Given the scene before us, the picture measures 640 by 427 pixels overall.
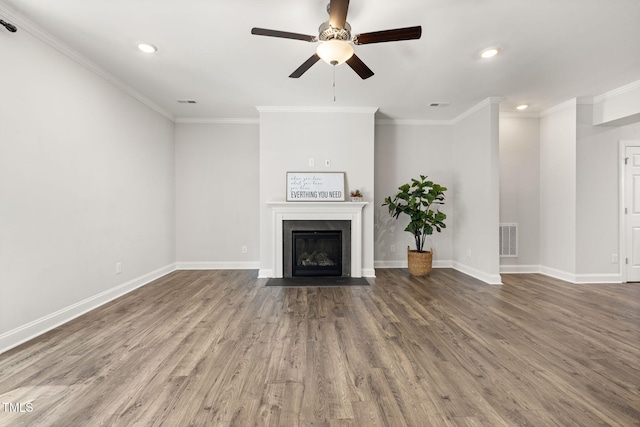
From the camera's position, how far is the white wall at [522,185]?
464cm

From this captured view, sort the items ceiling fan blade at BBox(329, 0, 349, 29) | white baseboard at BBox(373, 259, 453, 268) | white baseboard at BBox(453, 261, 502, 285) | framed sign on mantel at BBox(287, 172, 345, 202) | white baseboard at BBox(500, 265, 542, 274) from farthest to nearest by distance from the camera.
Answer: white baseboard at BBox(373, 259, 453, 268)
white baseboard at BBox(500, 265, 542, 274)
framed sign on mantel at BBox(287, 172, 345, 202)
white baseboard at BBox(453, 261, 502, 285)
ceiling fan blade at BBox(329, 0, 349, 29)

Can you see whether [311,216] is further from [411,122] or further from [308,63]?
[411,122]

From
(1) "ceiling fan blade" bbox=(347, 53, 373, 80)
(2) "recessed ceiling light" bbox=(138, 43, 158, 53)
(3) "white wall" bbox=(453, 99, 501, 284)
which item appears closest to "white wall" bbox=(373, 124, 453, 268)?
(3) "white wall" bbox=(453, 99, 501, 284)

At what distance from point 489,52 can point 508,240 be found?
3.15 meters

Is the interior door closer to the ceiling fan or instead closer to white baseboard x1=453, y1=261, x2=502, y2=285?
white baseboard x1=453, y1=261, x2=502, y2=285

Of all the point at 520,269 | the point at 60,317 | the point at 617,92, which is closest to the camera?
the point at 60,317

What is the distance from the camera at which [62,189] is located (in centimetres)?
263

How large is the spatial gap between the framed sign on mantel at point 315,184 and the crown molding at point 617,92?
372 cm

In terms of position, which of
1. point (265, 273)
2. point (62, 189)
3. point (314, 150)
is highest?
point (314, 150)

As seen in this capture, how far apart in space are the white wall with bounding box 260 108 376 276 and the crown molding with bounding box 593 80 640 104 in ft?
10.2

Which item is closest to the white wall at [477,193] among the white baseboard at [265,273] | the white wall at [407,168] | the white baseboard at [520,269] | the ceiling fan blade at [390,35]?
the white wall at [407,168]

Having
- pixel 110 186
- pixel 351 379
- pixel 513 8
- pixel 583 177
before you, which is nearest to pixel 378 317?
pixel 351 379

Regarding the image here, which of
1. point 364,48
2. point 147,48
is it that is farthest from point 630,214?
point 147,48

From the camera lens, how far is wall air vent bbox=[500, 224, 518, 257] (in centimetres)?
464
